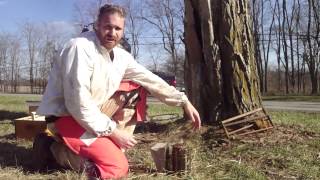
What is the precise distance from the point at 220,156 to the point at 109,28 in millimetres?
1640

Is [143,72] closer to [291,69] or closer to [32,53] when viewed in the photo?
[291,69]

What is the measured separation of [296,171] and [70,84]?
195 centimetres

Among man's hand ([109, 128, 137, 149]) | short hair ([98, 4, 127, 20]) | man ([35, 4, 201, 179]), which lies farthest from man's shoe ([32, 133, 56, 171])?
short hair ([98, 4, 127, 20])

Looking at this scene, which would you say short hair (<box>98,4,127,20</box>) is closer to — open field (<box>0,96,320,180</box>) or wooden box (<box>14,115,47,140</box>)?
open field (<box>0,96,320,180</box>)

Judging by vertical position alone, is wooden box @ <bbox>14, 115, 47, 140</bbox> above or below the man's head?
below

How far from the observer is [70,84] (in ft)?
11.2

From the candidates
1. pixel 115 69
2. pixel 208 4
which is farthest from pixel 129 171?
pixel 208 4

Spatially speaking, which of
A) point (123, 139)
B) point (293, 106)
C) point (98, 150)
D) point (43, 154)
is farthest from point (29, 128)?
point (293, 106)

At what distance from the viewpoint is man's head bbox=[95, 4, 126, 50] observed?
354 cm

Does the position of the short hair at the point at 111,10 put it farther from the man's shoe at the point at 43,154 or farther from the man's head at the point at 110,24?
the man's shoe at the point at 43,154

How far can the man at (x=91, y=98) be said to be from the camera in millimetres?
3387

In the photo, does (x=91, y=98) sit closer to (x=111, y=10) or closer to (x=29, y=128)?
(x=111, y=10)

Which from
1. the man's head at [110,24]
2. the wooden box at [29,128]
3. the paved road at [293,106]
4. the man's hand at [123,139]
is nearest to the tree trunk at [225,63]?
the wooden box at [29,128]

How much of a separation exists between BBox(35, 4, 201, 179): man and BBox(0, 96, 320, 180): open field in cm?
19
